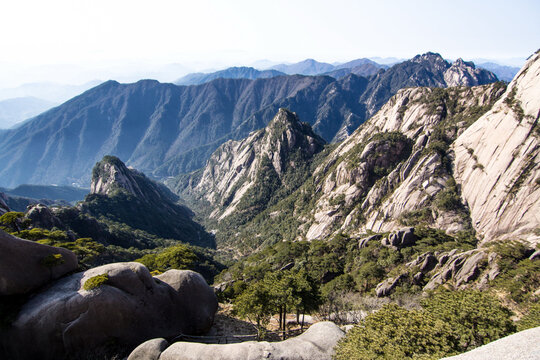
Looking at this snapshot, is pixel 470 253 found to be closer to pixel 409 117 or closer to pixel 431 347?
pixel 431 347

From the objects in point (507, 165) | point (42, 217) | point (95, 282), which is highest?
point (507, 165)

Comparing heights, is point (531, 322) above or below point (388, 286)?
above

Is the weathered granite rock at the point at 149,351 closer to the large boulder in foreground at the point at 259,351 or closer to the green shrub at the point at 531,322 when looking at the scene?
the large boulder in foreground at the point at 259,351

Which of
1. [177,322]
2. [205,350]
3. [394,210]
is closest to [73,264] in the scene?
[177,322]

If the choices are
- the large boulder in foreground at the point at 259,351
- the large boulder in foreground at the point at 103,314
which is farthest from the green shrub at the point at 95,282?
the large boulder in foreground at the point at 259,351

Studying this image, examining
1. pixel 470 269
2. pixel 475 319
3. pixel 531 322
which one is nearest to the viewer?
pixel 531 322

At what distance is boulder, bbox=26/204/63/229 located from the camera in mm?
97375

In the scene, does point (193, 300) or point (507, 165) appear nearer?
point (193, 300)

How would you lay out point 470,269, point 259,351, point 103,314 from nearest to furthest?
point 259,351
point 103,314
point 470,269

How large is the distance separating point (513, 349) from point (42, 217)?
421ft

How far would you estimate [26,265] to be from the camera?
2959 cm

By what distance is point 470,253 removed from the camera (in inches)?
2108

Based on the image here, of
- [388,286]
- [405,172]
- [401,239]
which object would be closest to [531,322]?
[388,286]

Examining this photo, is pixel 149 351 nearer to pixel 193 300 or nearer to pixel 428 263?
pixel 193 300
